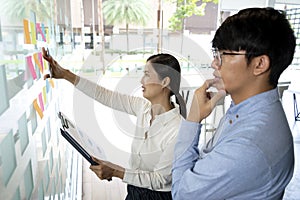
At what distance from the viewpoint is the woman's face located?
3.88ft

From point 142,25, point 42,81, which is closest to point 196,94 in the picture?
point 42,81

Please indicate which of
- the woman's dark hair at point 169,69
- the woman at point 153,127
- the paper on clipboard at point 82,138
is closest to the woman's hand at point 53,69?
the woman at point 153,127

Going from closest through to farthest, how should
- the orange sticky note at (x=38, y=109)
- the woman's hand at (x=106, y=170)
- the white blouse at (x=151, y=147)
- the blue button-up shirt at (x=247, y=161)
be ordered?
1. the blue button-up shirt at (x=247, y=161)
2. the orange sticky note at (x=38, y=109)
3. the woman's hand at (x=106, y=170)
4. the white blouse at (x=151, y=147)

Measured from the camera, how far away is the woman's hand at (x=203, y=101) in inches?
32.6

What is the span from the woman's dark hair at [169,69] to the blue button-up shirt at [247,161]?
0.42 m

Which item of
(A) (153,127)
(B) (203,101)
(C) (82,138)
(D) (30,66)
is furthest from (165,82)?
(D) (30,66)

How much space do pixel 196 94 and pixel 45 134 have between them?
0.54 metres

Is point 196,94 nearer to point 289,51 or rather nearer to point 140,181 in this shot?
point 289,51

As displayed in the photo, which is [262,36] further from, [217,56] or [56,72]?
[56,72]

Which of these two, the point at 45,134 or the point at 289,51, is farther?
the point at 45,134

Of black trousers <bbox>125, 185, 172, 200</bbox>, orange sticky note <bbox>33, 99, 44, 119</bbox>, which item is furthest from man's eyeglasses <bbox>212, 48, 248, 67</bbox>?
black trousers <bbox>125, 185, 172, 200</bbox>

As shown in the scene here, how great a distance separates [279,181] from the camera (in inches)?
29.9

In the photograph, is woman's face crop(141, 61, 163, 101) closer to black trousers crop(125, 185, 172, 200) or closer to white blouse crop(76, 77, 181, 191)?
white blouse crop(76, 77, 181, 191)

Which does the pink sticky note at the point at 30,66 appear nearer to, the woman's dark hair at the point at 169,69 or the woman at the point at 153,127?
the woman at the point at 153,127
